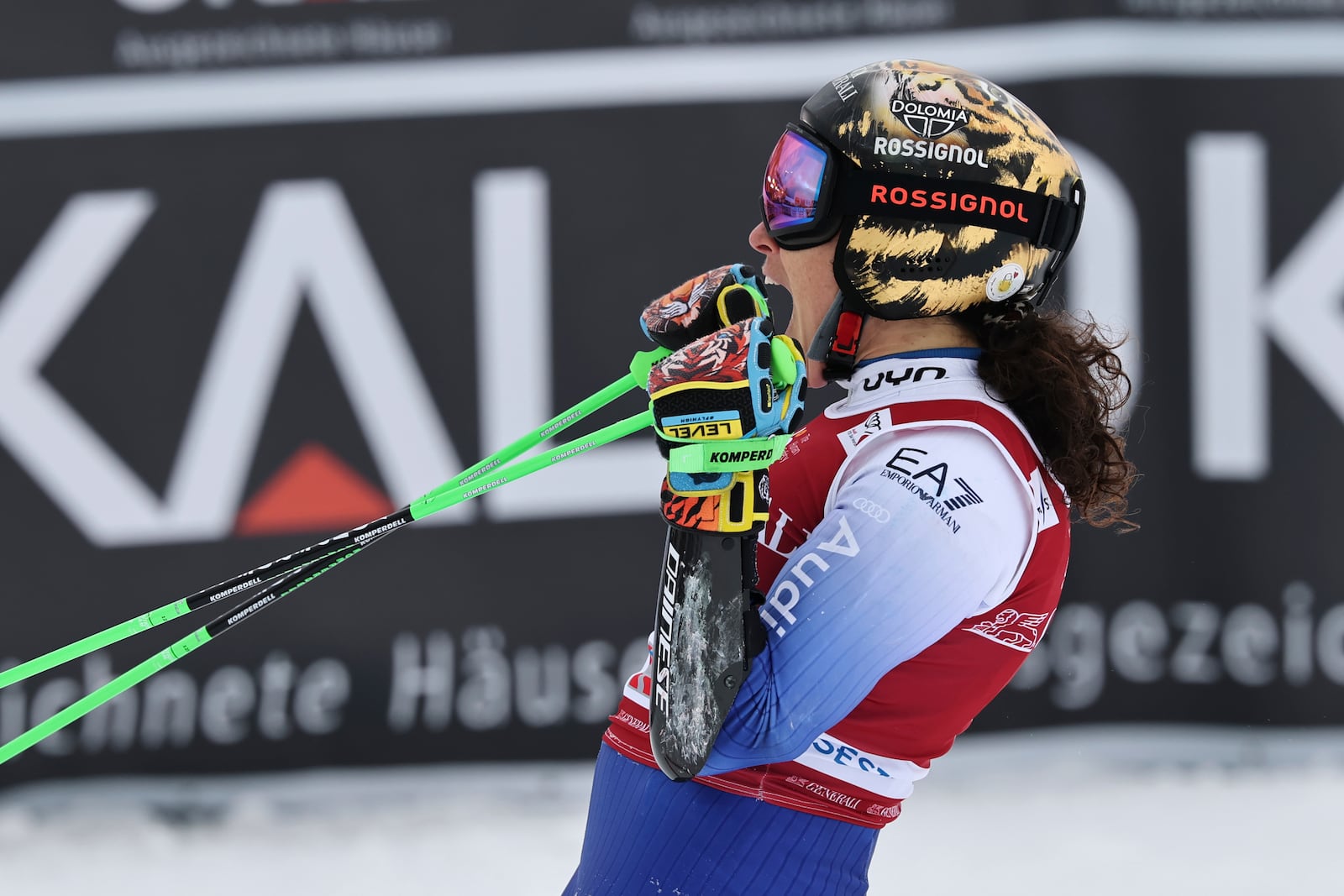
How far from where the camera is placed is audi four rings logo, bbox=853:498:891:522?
4.04 ft

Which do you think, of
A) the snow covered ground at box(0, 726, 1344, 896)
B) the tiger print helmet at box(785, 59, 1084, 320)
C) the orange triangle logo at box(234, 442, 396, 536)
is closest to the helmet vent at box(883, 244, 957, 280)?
the tiger print helmet at box(785, 59, 1084, 320)

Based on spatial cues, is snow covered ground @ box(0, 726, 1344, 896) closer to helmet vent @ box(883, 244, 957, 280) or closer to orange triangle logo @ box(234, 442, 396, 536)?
orange triangle logo @ box(234, 442, 396, 536)

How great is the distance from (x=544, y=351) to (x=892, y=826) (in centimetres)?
164

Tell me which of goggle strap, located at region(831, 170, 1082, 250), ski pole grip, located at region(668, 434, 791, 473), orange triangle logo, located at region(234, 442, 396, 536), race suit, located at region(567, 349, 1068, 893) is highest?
goggle strap, located at region(831, 170, 1082, 250)

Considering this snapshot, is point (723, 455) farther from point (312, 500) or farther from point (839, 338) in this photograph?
point (312, 500)

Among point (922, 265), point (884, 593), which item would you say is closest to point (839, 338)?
point (922, 265)

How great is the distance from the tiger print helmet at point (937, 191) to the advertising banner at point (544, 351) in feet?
7.70

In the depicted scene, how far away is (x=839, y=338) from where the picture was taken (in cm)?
150

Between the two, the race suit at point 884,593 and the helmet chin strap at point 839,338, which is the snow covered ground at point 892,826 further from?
the helmet chin strap at point 839,338

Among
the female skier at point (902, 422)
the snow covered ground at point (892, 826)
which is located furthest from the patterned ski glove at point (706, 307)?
the snow covered ground at point (892, 826)

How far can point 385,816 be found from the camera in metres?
3.61

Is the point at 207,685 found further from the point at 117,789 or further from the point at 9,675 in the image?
the point at 9,675

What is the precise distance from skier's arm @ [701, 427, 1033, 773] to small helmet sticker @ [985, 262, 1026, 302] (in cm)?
24

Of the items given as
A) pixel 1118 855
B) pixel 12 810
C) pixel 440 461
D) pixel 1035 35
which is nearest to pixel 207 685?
pixel 12 810
